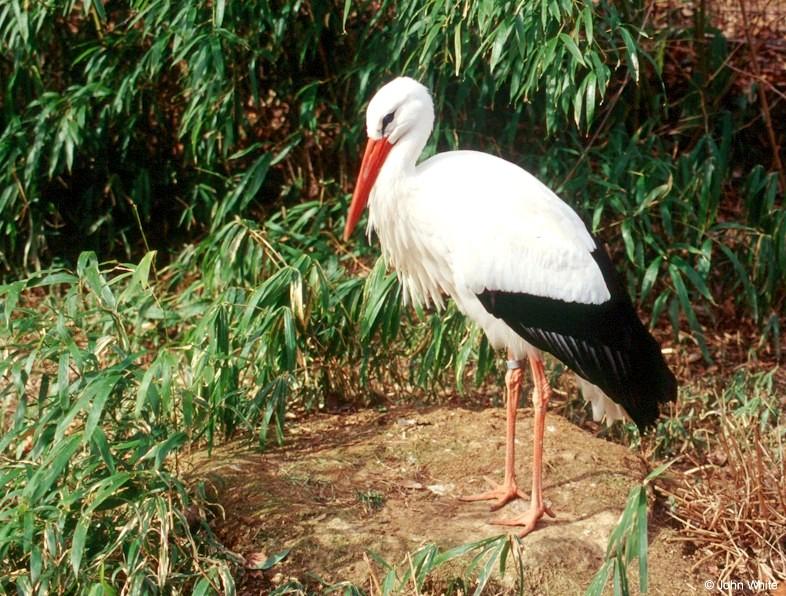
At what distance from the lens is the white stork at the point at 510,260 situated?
3.92 metres

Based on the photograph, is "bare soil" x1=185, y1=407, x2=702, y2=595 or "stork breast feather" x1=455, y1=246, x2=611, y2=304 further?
"stork breast feather" x1=455, y1=246, x2=611, y2=304

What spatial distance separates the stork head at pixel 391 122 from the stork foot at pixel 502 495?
1.07 meters

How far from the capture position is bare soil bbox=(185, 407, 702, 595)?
375cm

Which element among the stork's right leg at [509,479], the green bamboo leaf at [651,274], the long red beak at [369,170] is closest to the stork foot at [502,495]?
the stork's right leg at [509,479]

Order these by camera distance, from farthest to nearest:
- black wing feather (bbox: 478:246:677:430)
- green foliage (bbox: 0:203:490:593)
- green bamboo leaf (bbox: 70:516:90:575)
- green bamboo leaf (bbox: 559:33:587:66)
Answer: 1. green bamboo leaf (bbox: 559:33:587:66)
2. black wing feather (bbox: 478:246:677:430)
3. green foliage (bbox: 0:203:490:593)
4. green bamboo leaf (bbox: 70:516:90:575)

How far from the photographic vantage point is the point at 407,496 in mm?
4172

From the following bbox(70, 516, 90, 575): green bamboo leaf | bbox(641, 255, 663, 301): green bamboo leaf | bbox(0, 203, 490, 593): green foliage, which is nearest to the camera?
bbox(70, 516, 90, 575): green bamboo leaf

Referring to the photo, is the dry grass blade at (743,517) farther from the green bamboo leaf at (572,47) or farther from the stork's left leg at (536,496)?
the green bamboo leaf at (572,47)

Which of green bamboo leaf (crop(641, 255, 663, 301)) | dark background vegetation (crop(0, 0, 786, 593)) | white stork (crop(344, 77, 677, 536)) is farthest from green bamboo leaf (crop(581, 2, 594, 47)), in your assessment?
green bamboo leaf (crop(641, 255, 663, 301))

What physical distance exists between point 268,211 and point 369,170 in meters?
2.06

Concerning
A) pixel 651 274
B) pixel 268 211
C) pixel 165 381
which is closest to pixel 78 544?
pixel 165 381

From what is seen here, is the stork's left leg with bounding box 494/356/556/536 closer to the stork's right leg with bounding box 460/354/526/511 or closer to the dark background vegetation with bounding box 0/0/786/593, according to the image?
the stork's right leg with bounding box 460/354/526/511

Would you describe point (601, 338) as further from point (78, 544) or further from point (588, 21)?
point (78, 544)

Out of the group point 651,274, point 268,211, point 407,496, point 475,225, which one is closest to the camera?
point 475,225
